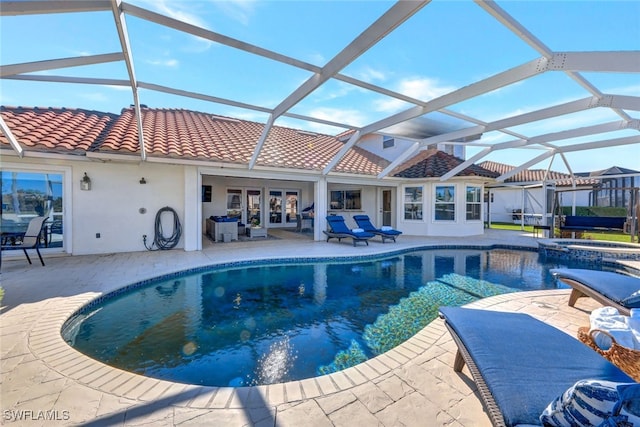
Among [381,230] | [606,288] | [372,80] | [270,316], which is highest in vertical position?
[372,80]

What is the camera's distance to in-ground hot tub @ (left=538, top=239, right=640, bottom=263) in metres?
9.52

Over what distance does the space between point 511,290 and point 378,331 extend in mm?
3796

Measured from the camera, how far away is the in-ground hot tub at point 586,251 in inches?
375

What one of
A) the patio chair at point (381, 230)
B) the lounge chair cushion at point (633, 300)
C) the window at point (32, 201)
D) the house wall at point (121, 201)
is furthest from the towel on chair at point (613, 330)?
the window at point (32, 201)

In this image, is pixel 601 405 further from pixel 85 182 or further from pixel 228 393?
pixel 85 182

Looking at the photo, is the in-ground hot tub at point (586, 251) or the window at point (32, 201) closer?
the window at point (32, 201)

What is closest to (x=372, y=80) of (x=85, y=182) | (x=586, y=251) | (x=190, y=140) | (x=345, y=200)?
(x=190, y=140)

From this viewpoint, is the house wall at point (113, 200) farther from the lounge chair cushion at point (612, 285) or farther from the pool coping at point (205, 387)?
the lounge chair cushion at point (612, 285)

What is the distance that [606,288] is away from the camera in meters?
3.97

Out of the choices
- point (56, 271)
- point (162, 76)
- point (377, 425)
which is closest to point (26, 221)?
point (56, 271)

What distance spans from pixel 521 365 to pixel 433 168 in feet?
44.2

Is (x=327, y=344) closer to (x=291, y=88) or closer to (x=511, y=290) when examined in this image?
(x=511, y=290)

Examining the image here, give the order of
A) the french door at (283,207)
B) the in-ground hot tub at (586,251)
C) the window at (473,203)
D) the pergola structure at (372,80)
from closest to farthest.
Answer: the pergola structure at (372,80)
the in-ground hot tub at (586,251)
the window at (473,203)
the french door at (283,207)

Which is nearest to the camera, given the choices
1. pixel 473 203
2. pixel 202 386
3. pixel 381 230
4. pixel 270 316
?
pixel 202 386
